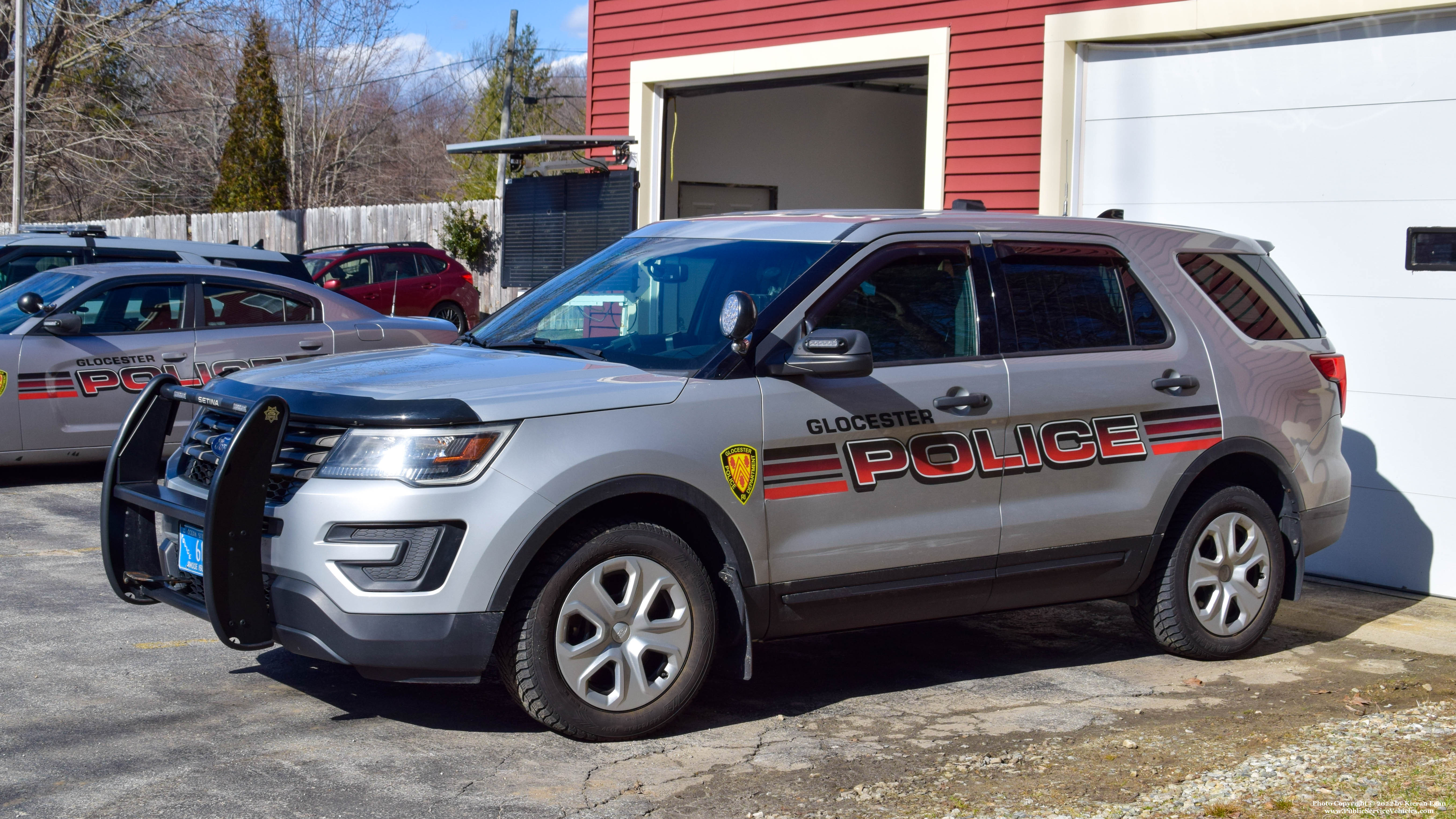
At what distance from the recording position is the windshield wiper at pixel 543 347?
204 inches

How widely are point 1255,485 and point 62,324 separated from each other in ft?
24.4

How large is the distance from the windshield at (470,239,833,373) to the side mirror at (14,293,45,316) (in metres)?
4.88

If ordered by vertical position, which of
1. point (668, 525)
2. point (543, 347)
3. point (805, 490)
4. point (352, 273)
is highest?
point (352, 273)

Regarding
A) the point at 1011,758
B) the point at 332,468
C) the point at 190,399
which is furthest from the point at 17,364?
the point at 1011,758

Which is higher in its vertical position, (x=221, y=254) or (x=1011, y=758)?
(x=221, y=254)

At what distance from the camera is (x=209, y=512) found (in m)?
4.32

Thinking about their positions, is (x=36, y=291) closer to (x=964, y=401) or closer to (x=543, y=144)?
(x=543, y=144)

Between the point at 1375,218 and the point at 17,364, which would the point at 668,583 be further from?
the point at 17,364

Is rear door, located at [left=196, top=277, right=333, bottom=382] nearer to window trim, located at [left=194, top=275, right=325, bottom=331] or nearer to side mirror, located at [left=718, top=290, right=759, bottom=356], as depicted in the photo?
window trim, located at [left=194, top=275, right=325, bottom=331]

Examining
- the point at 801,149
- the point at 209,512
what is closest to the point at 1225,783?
the point at 209,512

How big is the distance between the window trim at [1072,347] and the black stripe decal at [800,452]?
915 mm

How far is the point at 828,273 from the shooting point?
5.16 meters

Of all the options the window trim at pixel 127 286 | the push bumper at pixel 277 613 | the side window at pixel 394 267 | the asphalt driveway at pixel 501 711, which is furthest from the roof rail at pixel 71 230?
the push bumper at pixel 277 613

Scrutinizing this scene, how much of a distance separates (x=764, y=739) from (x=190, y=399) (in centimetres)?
229
